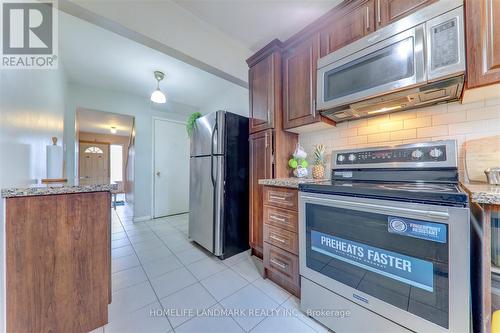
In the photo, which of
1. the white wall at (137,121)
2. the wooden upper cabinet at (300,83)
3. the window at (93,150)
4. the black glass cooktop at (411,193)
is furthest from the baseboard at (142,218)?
the window at (93,150)

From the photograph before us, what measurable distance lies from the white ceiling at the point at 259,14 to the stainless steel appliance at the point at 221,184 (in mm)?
890

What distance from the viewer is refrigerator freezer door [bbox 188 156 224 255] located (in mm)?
2121

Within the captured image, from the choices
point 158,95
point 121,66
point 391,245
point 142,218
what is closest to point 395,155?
point 391,245

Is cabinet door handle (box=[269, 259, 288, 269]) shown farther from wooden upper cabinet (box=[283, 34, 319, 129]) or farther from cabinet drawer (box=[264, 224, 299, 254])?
wooden upper cabinet (box=[283, 34, 319, 129])

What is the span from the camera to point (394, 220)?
36.1 inches

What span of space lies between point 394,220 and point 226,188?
1603 mm

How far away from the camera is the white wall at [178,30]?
141 centimetres

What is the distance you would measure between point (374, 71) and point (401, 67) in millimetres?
148

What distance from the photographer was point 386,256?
0.95 metres

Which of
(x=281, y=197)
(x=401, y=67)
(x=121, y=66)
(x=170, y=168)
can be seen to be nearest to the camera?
(x=401, y=67)

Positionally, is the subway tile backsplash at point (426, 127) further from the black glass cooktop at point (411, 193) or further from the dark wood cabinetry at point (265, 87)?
the dark wood cabinetry at point (265, 87)

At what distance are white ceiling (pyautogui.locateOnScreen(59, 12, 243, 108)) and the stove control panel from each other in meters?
2.42

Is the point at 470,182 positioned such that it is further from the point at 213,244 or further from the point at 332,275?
Result: the point at 213,244

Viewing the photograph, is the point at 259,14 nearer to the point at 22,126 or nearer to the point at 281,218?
the point at 281,218
